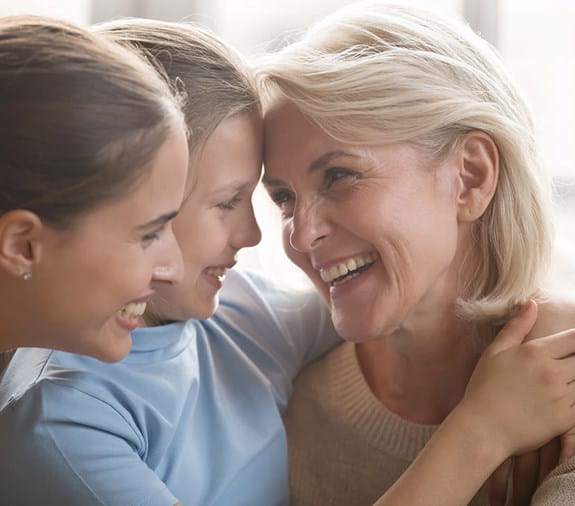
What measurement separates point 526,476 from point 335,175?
1.98ft

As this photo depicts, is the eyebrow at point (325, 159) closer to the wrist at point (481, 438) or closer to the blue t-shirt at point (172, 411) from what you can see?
the blue t-shirt at point (172, 411)

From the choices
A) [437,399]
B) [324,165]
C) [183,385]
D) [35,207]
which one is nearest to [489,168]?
[324,165]

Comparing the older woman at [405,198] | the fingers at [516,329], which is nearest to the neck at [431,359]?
the older woman at [405,198]

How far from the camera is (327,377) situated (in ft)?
6.44

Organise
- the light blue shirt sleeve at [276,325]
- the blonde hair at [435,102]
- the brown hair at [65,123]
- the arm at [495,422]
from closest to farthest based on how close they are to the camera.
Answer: the brown hair at [65,123] < the arm at [495,422] < the blonde hair at [435,102] < the light blue shirt sleeve at [276,325]

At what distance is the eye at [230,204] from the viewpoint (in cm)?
163

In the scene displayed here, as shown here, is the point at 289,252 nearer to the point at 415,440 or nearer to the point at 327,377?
the point at 327,377

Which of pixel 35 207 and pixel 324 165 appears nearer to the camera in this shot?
pixel 35 207

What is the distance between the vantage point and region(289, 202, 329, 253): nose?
5.51ft

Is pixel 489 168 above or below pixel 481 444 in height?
above

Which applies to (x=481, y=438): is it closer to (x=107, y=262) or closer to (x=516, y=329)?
(x=516, y=329)

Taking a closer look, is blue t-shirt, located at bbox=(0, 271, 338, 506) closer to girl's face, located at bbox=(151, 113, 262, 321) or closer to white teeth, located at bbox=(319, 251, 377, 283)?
girl's face, located at bbox=(151, 113, 262, 321)

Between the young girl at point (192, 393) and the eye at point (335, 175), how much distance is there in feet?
0.41

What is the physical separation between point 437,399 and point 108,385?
660 millimetres
